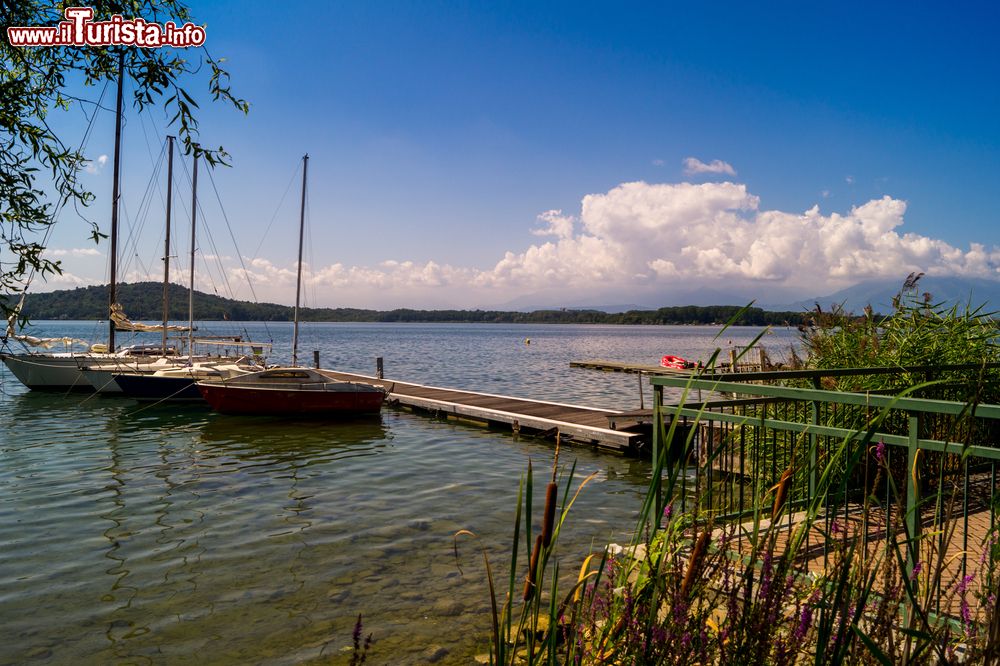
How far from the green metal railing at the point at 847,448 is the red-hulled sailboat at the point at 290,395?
11084 mm

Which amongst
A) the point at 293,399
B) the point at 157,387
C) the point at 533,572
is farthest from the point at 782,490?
the point at 157,387

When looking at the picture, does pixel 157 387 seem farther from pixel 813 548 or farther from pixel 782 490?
pixel 782 490

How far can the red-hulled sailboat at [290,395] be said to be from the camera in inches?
767

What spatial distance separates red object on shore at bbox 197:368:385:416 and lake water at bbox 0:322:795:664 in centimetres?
159

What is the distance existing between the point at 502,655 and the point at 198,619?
560 cm

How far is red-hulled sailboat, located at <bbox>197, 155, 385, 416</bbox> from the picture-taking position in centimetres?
1948

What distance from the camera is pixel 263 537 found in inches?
345

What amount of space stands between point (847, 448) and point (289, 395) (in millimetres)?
16620

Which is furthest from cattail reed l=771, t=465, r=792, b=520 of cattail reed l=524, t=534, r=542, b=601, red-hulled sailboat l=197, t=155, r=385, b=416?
red-hulled sailboat l=197, t=155, r=385, b=416

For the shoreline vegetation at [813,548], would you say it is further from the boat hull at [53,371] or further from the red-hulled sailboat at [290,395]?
the boat hull at [53,371]

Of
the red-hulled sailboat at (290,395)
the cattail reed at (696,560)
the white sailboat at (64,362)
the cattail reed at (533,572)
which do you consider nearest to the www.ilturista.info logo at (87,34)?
the cattail reed at (533,572)

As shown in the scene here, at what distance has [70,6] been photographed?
14.7ft

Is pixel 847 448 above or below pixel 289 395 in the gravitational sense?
above

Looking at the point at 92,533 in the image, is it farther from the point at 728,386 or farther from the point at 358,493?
the point at 728,386
